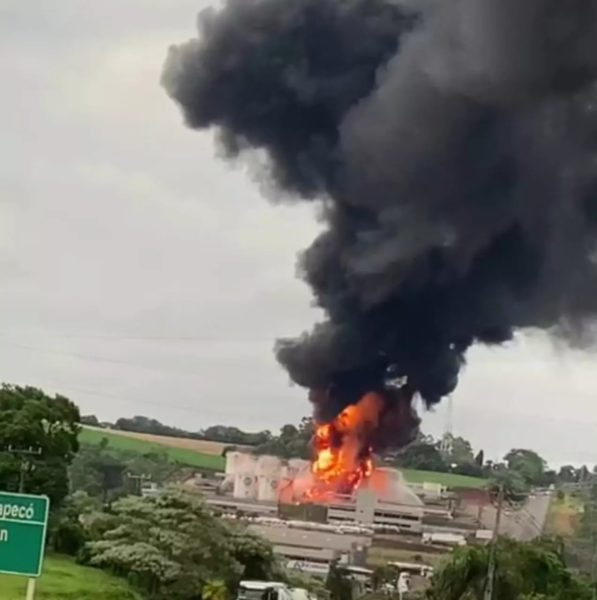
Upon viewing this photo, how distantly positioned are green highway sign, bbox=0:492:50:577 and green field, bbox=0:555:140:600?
56.0 ft

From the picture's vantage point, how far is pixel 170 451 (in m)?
64.0

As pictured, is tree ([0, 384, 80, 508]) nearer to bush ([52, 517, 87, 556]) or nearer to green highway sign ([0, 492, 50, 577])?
bush ([52, 517, 87, 556])

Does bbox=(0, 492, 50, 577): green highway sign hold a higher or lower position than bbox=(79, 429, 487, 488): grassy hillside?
lower

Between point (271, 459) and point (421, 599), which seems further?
point (271, 459)

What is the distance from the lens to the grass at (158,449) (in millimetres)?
59656

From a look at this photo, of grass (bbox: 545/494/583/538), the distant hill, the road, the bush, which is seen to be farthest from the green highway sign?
the distant hill

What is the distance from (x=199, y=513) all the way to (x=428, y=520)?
23.9 metres

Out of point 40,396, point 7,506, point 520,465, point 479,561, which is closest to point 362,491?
point 40,396

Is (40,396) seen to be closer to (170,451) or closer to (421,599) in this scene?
(421,599)

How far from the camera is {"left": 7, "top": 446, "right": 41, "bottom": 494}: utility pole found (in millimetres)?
36375

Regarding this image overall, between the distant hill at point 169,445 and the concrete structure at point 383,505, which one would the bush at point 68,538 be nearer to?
the concrete structure at point 383,505

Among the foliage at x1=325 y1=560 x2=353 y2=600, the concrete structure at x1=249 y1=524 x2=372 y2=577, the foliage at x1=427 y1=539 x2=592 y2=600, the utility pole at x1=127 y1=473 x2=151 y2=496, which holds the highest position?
the utility pole at x1=127 y1=473 x2=151 y2=496

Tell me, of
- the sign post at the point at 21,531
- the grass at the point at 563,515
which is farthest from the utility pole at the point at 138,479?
the sign post at the point at 21,531

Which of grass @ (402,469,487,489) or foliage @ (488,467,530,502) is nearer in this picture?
grass @ (402,469,487,489)
